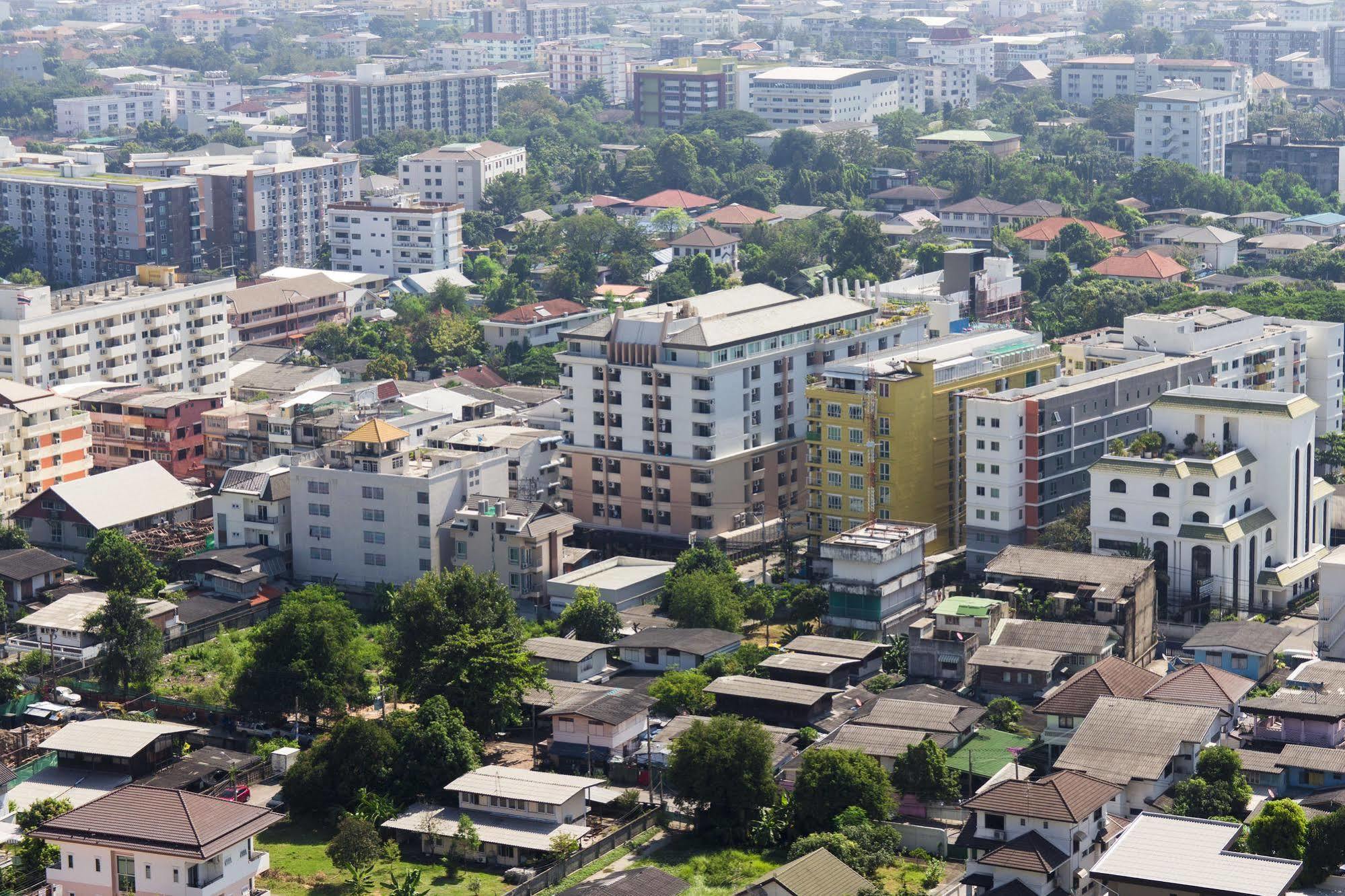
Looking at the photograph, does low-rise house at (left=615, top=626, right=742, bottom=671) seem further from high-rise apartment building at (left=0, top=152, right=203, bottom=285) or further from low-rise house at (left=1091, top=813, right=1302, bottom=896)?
high-rise apartment building at (left=0, top=152, right=203, bottom=285)

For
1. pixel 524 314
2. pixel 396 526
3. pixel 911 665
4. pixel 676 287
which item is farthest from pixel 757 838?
pixel 676 287

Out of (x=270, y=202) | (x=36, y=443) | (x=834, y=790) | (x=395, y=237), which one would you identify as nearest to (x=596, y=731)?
(x=834, y=790)

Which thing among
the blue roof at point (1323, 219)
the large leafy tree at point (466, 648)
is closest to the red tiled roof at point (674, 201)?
the blue roof at point (1323, 219)

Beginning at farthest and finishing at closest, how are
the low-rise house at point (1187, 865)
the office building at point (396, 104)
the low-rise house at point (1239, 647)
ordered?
1. the office building at point (396, 104)
2. the low-rise house at point (1239, 647)
3. the low-rise house at point (1187, 865)

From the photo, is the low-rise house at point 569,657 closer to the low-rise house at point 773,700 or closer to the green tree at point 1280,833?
the low-rise house at point 773,700

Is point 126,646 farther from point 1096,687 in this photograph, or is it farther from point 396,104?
point 396,104

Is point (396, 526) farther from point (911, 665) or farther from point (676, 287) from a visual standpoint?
point (676, 287)
